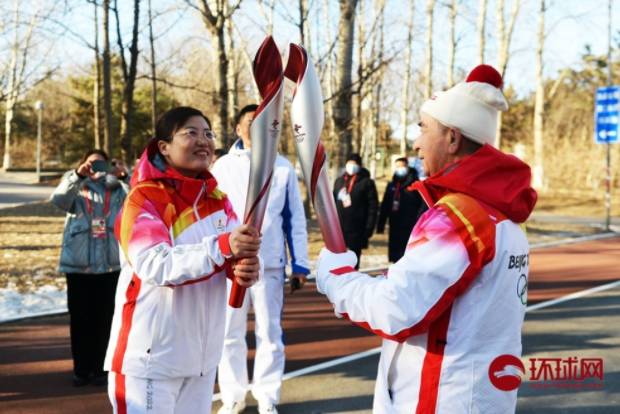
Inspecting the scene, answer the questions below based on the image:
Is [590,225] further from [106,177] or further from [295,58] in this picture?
[295,58]

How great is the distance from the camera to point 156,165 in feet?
8.63

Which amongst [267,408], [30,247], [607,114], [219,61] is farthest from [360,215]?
[607,114]

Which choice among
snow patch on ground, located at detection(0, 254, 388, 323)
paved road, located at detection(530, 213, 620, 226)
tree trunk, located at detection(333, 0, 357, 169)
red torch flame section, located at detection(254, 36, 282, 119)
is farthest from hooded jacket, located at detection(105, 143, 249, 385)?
paved road, located at detection(530, 213, 620, 226)

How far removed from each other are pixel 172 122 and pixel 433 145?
1229 millimetres

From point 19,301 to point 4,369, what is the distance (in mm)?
2252

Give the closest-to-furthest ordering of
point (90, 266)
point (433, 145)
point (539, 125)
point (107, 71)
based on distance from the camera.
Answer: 1. point (433, 145)
2. point (90, 266)
3. point (107, 71)
4. point (539, 125)

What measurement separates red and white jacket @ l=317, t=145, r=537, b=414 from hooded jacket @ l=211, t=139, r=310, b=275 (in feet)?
7.39

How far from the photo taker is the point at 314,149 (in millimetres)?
1981

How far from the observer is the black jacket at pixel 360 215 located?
8367 millimetres

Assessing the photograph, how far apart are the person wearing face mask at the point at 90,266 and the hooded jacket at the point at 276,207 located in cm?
105

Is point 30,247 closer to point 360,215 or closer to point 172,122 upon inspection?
point 360,215

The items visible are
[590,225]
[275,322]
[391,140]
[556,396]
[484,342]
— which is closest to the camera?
[484,342]

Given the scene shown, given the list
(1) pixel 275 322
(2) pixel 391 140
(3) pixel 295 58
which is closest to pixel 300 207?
(1) pixel 275 322

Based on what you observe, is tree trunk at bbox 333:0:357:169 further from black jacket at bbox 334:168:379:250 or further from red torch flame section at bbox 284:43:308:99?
red torch flame section at bbox 284:43:308:99
